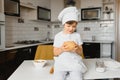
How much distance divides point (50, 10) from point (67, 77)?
3.63 meters

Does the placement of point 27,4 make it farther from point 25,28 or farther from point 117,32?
point 117,32

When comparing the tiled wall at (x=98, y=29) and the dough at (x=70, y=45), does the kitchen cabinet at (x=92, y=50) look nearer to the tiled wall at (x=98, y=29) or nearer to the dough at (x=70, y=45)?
the tiled wall at (x=98, y=29)

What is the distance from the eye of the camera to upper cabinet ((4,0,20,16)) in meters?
2.67

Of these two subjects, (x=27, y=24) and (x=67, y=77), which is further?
(x=27, y=24)

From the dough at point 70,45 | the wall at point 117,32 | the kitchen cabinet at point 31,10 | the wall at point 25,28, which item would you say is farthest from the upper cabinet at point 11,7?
the wall at point 117,32

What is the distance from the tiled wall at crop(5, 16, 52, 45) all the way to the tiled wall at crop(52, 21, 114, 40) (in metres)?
1.08

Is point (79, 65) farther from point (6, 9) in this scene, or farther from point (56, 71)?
point (6, 9)

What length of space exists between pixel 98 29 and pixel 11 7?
2575 mm

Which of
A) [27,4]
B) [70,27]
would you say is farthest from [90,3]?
[70,27]

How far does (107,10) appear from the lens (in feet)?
13.9

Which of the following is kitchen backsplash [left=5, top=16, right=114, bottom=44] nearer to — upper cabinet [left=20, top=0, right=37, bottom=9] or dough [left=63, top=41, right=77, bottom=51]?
upper cabinet [left=20, top=0, right=37, bottom=9]

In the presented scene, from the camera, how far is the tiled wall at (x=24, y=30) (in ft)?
9.93

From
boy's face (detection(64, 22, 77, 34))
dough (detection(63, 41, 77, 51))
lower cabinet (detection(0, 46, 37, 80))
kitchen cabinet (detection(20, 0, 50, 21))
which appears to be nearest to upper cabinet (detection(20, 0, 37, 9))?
kitchen cabinet (detection(20, 0, 50, 21))

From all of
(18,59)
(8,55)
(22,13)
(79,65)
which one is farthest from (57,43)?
(22,13)
